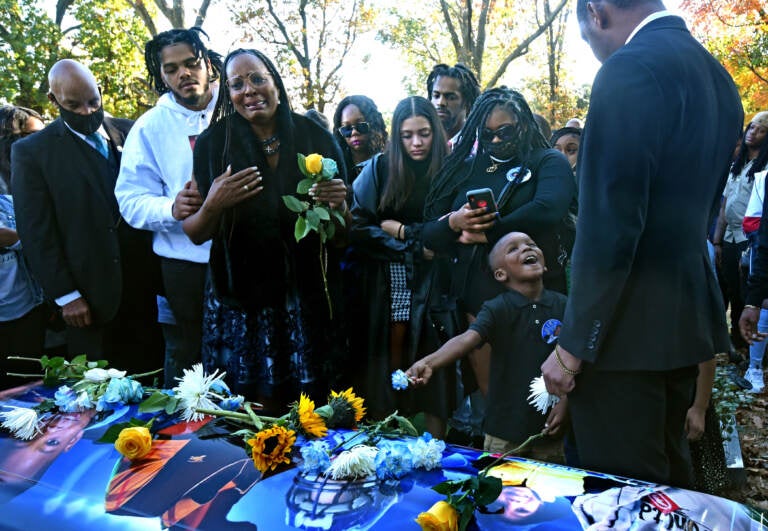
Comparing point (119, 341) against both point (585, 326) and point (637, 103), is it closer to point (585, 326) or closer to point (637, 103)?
point (585, 326)

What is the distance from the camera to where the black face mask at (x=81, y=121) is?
11.4ft

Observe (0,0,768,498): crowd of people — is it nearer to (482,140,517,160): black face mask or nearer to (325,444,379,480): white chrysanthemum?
(482,140,517,160): black face mask

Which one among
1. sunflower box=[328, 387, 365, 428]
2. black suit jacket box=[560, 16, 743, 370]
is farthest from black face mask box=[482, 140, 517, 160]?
sunflower box=[328, 387, 365, 428]

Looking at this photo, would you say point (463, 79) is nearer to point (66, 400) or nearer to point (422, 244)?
point (422, 244)

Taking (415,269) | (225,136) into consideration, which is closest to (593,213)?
(415,269)

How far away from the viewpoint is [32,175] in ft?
11.0

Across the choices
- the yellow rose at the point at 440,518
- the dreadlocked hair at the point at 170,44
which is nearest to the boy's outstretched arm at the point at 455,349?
the yellow rose at the point at 440,518

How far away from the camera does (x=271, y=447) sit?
166 cm

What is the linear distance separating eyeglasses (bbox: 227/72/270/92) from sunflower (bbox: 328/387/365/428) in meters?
1.46

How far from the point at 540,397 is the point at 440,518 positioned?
4.06 ft

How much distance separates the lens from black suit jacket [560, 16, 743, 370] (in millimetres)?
1568

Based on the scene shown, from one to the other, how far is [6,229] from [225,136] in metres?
1.81

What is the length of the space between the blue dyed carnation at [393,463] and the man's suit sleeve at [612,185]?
1.86ft

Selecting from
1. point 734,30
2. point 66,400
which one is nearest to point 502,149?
point 66,400
